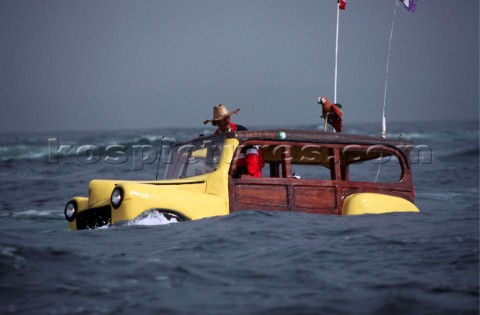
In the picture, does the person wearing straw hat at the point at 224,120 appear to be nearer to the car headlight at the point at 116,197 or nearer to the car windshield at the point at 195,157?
the car windshield at the point at 195,157

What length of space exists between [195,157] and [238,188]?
1124 mm

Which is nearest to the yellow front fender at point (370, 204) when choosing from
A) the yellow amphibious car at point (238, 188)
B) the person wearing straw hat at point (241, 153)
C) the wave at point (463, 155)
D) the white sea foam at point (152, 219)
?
the yellow amphibious car at point (238, 188)

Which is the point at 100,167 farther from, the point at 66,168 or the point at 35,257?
the point at 35,257

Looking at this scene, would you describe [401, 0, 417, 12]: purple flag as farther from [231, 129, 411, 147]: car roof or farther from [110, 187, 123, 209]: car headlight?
[110, 187, 123, 209]: car headlight

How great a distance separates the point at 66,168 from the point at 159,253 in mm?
22695

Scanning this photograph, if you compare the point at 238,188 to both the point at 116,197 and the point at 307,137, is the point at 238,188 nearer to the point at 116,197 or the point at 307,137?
the point at 307,137

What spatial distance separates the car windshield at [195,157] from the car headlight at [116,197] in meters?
1.39

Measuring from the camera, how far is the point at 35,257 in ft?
17.7

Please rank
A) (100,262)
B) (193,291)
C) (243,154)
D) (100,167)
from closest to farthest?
1. (193,291)
2. (100,262)
3. (243,154)
4. (100,167)

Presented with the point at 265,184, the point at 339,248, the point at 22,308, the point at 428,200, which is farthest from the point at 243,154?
the point at 428,200

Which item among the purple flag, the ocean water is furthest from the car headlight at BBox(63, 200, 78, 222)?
the purple flag

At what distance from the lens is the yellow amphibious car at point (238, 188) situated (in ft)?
23.7

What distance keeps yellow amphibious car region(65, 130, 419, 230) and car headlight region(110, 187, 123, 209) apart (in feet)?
0.04

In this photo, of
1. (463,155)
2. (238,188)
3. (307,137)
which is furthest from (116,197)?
(463,155)
